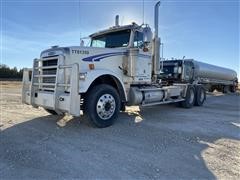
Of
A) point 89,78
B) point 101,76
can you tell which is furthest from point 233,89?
point 89,78

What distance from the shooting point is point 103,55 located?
7.11m

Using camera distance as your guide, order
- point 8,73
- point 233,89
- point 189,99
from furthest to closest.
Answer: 1. point 8,73
2. point 233,89
3. point 189,99

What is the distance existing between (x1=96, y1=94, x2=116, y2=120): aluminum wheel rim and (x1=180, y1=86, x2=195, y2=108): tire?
5731 millimetres

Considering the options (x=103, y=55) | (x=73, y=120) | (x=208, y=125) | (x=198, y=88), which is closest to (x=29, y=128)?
(x=73, y=120)

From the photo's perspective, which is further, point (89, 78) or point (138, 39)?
point (138, 39)

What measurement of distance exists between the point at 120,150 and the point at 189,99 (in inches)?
302

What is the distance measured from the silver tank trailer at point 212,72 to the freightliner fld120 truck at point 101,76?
5801mm

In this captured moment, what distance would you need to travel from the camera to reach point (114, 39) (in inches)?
321

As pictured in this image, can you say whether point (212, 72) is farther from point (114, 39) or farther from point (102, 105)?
point (102, 105)

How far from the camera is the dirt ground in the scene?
3.86 m

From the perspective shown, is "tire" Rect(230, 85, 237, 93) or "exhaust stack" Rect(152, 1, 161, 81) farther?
"tire" Rect(230, 85, 237, 93)

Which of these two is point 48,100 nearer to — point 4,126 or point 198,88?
point 4,126

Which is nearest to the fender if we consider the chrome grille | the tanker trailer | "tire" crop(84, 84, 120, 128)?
"tire" crop(84, 84, 120, 128)

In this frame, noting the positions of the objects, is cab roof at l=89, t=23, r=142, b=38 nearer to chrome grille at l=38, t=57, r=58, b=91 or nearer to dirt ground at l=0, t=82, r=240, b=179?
chrome grille at l=38, t=57, r=58, b=91
